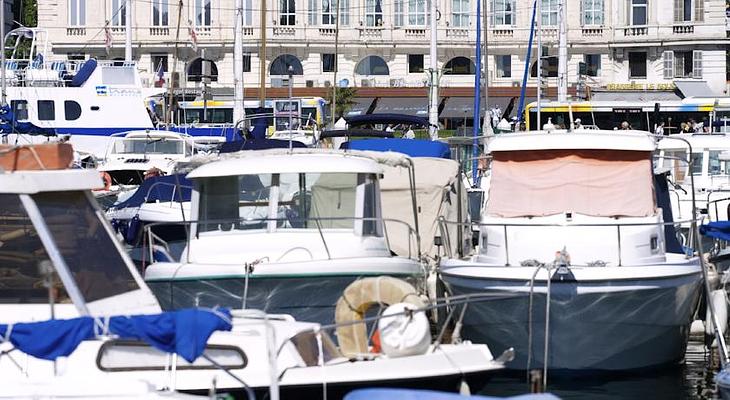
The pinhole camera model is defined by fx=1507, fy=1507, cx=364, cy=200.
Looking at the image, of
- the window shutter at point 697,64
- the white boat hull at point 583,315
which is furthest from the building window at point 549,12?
the white boat hull at point 583,315

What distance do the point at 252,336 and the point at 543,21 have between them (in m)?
62.6

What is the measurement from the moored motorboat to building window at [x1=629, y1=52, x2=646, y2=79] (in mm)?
57765

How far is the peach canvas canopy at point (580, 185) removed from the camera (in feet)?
53.4

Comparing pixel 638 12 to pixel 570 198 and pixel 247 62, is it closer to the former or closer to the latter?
pixel 247 62

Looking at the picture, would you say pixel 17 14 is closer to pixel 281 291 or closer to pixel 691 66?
pixel 691 66

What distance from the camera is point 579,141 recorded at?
53.9ft

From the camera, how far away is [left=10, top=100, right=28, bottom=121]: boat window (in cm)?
4159

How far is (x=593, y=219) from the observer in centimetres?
1609

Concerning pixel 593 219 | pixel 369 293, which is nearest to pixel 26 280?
pixel 369 293

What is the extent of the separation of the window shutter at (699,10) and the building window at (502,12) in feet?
28.5

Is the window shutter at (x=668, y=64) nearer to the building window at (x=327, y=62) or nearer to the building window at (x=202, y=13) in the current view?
the building window at (x=327, y=62)

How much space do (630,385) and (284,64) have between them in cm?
5873

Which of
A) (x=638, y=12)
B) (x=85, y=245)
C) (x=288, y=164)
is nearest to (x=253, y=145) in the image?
(x=288, y=164)

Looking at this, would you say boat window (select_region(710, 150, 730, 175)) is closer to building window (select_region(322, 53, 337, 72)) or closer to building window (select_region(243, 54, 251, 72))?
building window (select_region(322, 53, 337, 72))
